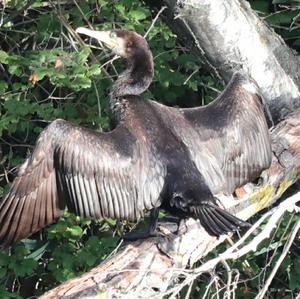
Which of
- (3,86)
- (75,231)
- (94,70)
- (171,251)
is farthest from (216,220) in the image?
(3,86)

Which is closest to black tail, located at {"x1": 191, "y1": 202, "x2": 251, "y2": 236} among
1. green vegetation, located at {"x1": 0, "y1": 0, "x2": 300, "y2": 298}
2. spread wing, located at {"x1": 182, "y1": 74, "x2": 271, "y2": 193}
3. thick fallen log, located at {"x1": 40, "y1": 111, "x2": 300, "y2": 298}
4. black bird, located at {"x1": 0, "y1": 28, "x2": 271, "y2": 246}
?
black bird, located at {"x1": 0, "y1": 28, "x2": 271, "y2": 246}

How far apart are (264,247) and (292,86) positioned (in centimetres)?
82

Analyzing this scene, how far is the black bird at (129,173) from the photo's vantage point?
12.9 feet

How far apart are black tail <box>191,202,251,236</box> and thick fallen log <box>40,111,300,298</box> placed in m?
0.16

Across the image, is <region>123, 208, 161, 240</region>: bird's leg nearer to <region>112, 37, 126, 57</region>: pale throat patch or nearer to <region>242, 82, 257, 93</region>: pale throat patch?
<region>242, 82, 257, 93</region>: pale throat patch

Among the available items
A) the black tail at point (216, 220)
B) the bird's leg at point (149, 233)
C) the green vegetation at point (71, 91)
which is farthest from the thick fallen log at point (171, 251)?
the green vegetation at point (71, 91)

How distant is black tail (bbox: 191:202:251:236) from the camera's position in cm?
366

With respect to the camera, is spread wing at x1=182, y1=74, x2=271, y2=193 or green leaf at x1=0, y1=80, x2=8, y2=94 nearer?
spread wing at x1=182, y1=74, x2=271, y2=193

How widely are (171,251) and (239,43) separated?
1.36m

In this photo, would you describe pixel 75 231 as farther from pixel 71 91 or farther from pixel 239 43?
pixel 239 43

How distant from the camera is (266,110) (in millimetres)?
4855

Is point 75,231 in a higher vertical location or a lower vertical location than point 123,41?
lower

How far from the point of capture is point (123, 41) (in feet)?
15.5

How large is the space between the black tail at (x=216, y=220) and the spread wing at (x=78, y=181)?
30cm
